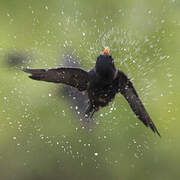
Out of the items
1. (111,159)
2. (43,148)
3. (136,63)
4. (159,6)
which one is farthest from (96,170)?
(159,6)

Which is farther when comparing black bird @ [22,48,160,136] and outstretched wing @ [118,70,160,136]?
outstretched wing @ [118,70,160,136]

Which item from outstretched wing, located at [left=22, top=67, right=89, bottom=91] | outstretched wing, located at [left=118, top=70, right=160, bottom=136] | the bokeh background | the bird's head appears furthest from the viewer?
the bokeh background

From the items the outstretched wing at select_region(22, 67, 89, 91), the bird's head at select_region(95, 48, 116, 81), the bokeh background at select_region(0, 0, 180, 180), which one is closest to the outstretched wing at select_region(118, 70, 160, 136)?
the bird's head at select_region(95, 48, 116, 81)

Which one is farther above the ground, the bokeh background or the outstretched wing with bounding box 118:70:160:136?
the bokeh background

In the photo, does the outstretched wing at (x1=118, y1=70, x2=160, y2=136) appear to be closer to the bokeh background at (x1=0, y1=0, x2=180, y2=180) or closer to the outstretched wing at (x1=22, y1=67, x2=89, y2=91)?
the outstretched wing at (x1=22, y1=67, x2=89, y2=91)

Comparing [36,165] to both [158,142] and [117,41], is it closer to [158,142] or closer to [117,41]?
[158,142]

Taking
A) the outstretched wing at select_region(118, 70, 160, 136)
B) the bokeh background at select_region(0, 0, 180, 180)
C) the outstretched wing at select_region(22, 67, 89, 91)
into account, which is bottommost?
the outstretched wing at select_region(118, 70, 160, 136)
